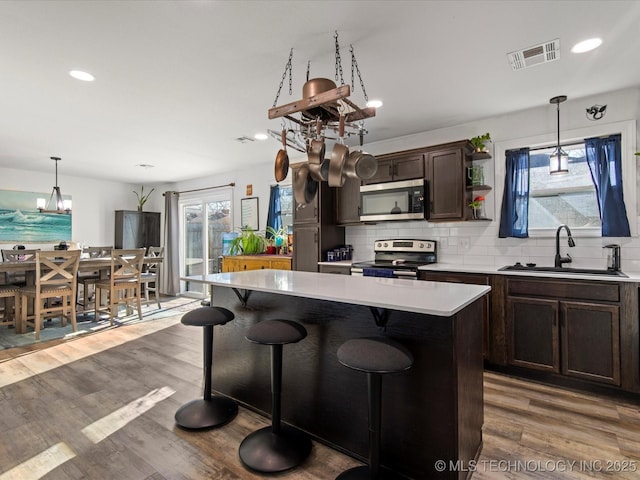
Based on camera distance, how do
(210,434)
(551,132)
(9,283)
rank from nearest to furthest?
1. (210,434)
2. (551,132)
3. (9,283)

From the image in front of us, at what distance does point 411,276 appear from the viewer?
11.5 ft

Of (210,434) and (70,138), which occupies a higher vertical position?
(70,138)

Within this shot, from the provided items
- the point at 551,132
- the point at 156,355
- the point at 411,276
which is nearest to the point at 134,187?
the point at 156,355

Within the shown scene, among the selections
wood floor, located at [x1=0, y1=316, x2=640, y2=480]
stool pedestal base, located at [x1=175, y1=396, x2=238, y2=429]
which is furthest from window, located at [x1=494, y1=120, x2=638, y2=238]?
stool pedestal base, located at [x1=175, y1=396, x2=238, y2=429]

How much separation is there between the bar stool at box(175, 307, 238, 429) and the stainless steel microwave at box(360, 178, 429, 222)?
224 cm

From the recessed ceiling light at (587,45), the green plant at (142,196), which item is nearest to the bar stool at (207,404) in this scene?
the recessed ceiling light at (587,45)

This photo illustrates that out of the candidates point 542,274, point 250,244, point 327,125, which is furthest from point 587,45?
point 250,244

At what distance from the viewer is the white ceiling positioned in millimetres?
1963

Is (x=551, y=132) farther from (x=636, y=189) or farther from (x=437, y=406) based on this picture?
(x=437, y=406)

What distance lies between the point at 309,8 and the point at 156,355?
3476 mm

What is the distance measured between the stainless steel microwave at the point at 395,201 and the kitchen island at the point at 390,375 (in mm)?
1633

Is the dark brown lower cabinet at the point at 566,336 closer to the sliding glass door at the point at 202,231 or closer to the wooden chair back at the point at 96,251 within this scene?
the sliding glass door at the point at 202,231

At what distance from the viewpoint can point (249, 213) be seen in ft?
19.9

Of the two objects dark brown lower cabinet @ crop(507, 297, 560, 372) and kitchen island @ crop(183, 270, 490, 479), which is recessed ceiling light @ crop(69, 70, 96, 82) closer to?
kitchen island @ crop(183, 270, 490, 479)
